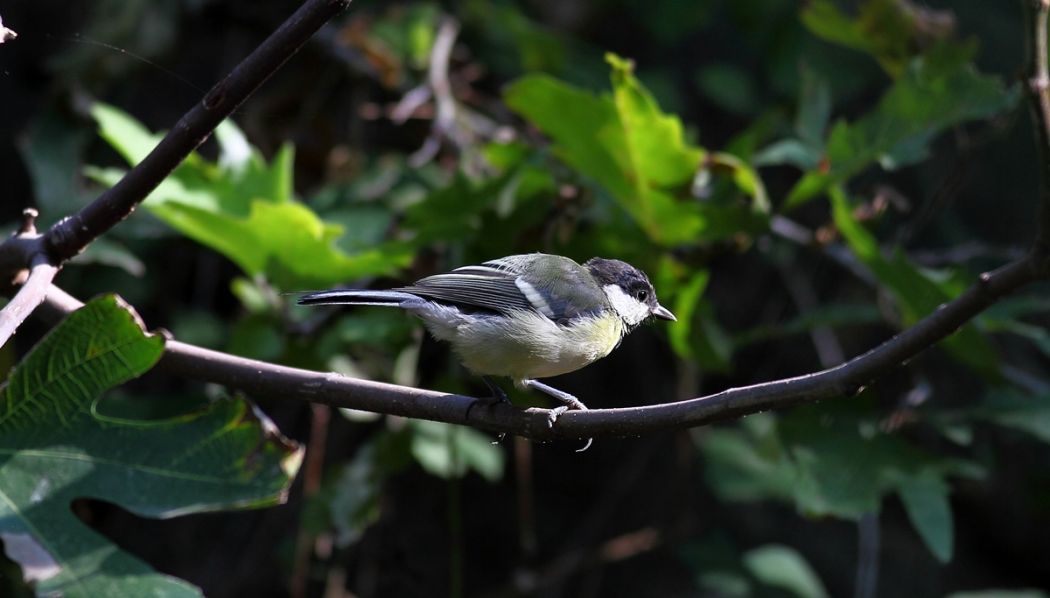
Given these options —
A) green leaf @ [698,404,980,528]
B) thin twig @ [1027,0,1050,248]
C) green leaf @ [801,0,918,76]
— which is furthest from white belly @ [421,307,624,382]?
green leaf @ [801,0,918,76]

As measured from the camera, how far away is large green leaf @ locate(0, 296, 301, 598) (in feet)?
5.07

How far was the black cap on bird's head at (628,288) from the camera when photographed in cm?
224

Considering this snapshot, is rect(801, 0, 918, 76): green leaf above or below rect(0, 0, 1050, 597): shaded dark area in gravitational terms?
above

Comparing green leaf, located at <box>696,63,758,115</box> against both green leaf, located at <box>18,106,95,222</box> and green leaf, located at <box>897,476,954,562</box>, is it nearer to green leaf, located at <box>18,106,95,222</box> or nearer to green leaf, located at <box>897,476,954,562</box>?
green leaf, located at <box>897,476,954,562</box>

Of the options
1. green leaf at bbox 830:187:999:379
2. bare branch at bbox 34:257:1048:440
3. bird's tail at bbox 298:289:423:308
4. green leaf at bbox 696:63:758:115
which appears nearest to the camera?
bare branch at bbox 34:257:1048:440

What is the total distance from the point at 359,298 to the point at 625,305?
66cm

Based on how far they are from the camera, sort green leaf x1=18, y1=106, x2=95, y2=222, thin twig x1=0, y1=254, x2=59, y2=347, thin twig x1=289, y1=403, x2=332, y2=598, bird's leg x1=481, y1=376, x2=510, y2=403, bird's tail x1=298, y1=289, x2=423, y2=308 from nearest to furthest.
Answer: thin twig x1=0, y1=254, x2=59, y2=347 < bird's leg x1=481, y1=376, x2=510, y2=403 < bird's tail x1=298, y1=289, x2=423, y2=308 < thin twig x1=289, y1=403, x2=332, y2=598 < green leaf x1=18, y1=106, x2=95, y2=222

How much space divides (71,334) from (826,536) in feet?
9.51

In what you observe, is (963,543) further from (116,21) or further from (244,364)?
(116,21)

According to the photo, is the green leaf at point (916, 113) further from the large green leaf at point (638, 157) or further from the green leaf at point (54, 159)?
the green leaf at point (54, 159)

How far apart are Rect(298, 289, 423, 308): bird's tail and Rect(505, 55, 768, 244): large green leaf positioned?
0.67m

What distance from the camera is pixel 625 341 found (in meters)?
3.63

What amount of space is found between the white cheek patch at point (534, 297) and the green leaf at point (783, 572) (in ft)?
4.42

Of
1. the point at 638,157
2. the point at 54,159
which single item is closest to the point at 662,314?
the point at 638,157
